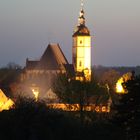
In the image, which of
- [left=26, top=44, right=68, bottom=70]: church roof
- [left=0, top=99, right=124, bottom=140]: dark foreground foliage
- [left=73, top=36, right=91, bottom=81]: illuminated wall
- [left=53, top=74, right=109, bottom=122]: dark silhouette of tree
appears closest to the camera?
[left=0, top=99, right=124, bottom=140]: dark foreground foliage

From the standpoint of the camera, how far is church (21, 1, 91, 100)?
12275 cm

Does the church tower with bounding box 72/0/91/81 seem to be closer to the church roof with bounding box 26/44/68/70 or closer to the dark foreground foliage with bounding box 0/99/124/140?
the church roof with bounding box 26/44/68/70

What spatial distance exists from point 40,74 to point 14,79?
16.8 feet

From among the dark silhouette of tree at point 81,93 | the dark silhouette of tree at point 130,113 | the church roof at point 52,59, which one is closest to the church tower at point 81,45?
the church roof at point 52,59

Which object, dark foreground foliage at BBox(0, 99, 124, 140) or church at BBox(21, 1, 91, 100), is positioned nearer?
dark foreground foliage at BBox(0, 99, 124, 140)

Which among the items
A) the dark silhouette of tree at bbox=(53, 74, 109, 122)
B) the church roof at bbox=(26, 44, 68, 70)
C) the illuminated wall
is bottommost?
the dark silhouette of tree at bbox=(53, 74, 109, 122)

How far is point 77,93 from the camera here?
67.4 m

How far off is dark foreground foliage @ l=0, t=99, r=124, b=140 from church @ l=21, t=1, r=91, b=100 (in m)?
68.0

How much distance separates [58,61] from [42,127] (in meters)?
78.8

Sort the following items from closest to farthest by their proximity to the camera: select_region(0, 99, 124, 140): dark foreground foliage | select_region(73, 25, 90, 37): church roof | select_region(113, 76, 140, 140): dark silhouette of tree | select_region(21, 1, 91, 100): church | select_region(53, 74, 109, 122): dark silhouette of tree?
select_region(113, 76, 140, 140): dark silhouette of tree < select_region(0, 99, 124, 140): dark foreground foliage < select_region(53, 74, 109, 122): dark silhouette of tree < select_region(21, 1, 91, 100): church < select_region(73, 25, 90, 37): church roof

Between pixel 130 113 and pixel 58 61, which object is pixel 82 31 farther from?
pixel 130 113

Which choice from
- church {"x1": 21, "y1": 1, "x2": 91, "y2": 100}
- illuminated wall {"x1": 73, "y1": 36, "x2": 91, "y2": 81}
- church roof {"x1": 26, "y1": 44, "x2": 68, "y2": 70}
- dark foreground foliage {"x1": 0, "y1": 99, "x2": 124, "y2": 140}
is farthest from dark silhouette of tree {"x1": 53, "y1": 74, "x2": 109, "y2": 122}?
illuminated wall {"x1": 73, "y1": 36, "x2": 91, "y2": 81}

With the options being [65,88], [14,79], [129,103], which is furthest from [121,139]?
[14,79]

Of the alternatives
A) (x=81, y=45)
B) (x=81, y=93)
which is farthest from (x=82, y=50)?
(x=81, y=93)
